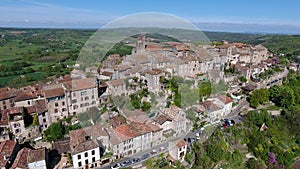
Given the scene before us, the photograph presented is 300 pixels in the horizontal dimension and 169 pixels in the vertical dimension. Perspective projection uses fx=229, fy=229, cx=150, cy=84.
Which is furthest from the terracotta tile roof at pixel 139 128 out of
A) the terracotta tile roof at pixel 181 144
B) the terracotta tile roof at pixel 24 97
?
the terracotta tile roof at pixel 24 97

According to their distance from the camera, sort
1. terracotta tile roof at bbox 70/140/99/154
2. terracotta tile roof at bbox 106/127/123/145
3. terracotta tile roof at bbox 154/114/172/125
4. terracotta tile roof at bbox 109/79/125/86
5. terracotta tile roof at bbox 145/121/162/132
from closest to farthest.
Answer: terracotta tile roof at bbox 70/140/99/154
terracotta tile roof at bbox 106/127/123/145
terracotta tile roof at bbox 145/121/162/132
terracotta tile roof at bbox 154/114/172/125
terracotta tile roof at bbox 109/79/125/86

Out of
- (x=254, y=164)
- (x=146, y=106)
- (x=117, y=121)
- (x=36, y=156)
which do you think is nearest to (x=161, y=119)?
(x=146, y=106)

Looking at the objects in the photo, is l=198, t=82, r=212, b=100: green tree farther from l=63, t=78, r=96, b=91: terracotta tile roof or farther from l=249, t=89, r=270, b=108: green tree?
l=63, t=78, r=96, b=91: terracotta tile roof

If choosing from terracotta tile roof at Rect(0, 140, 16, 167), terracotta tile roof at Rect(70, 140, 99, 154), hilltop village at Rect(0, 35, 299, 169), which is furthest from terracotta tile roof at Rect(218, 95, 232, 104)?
terracotta tile roof at Rect(0, 140, 16, 167)

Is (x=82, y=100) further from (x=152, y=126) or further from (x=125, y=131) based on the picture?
(x=152, y=126)

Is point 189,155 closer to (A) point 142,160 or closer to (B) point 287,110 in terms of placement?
(A) point 142,160

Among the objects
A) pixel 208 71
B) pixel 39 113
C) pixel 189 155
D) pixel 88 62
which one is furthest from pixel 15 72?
pixel 189 155
